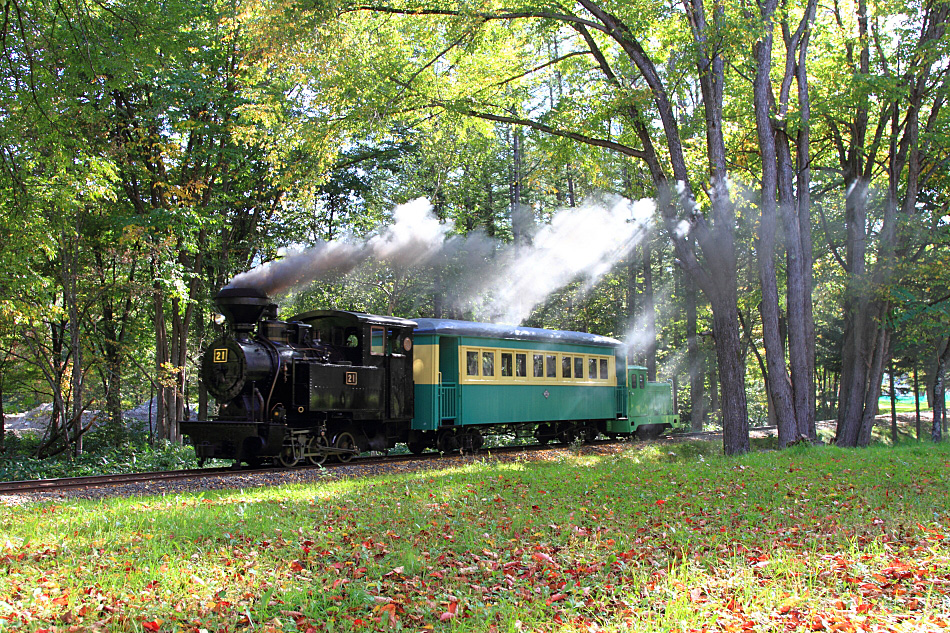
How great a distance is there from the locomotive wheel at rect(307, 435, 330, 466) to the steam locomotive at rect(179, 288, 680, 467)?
1.1 inches

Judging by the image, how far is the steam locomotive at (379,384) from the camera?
12.7m

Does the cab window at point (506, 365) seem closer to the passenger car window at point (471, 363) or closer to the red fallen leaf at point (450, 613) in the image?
the passenger car window at point (471, 363)

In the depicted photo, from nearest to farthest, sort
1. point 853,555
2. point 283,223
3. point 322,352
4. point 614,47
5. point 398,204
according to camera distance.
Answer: point 853,555 < point 322,352 < point 614,47 < point 283,223 < point 398,204

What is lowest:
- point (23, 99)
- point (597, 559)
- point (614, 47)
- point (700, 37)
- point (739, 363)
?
point (597, 559)

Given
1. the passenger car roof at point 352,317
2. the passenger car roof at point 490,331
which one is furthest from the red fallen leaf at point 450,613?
the passenger car roof at point 490,331

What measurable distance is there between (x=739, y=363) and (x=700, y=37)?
641cm

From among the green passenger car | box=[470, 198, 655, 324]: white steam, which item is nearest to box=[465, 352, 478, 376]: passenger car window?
the green passenger car

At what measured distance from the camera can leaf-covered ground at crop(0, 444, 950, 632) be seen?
13.5 ft

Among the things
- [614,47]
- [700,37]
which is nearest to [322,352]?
[700,37]

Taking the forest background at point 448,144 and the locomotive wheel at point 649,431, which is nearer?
the forest background at point 448,144

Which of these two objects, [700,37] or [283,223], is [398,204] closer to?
[283,223]

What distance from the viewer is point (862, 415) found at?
58.0 ft

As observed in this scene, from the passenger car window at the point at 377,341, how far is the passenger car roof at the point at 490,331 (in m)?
1.01

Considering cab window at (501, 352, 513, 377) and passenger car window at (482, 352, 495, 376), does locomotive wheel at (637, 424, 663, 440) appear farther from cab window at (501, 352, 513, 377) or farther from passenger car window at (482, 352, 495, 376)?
passenger car window at (482, 352, 495, 376)
